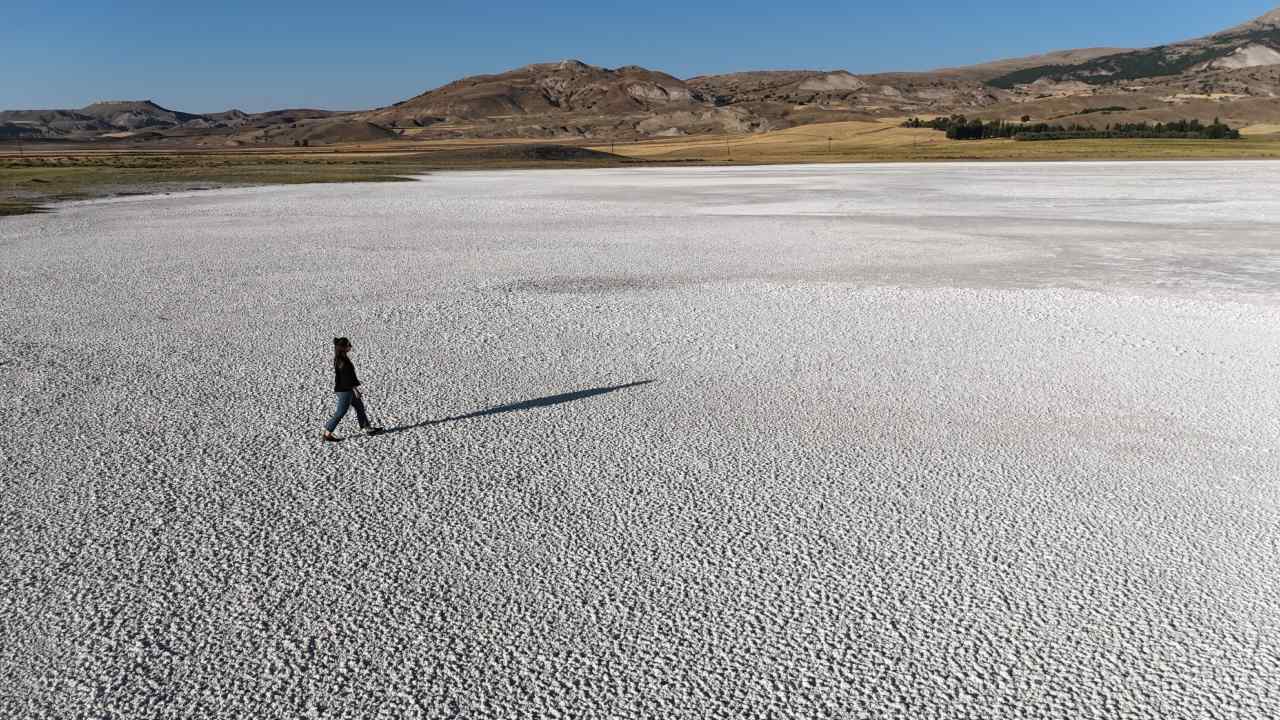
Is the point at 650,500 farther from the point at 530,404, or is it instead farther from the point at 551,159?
the point at 551,159

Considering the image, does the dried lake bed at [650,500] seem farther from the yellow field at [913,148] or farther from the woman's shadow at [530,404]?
the yellow field at [913,148]

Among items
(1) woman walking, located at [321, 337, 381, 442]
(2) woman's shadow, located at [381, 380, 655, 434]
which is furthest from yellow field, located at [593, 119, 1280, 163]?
(1) woman walking, located at [321, 337, 381, 442]

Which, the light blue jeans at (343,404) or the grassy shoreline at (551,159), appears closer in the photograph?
the light blue jeans at (343,404)

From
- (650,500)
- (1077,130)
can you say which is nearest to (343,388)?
(650,500)

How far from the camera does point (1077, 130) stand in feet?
366

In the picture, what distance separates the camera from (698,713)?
443cm

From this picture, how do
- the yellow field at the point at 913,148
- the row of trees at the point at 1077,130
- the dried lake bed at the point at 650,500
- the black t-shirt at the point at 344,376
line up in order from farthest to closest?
1. the row of trees at the point at 1077,130
2. the yellow field at the point at 913,148
3. the black t-shirt at the point at 344,376
4. the dried lake bed at the point at 650,500

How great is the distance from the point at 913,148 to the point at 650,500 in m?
96.7

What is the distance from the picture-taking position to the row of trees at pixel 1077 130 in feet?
333

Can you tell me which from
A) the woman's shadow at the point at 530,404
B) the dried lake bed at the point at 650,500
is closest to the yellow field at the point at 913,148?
the dried lake bed at the point at 650,500

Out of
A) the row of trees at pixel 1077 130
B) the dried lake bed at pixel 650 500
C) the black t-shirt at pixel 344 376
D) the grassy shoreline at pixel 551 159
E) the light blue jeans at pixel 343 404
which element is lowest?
the dried lake bed at pixel 650 500

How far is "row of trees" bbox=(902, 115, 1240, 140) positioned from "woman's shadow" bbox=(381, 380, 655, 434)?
107785mm

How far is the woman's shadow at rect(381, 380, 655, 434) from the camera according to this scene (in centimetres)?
852

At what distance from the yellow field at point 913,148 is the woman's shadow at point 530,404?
237ft
